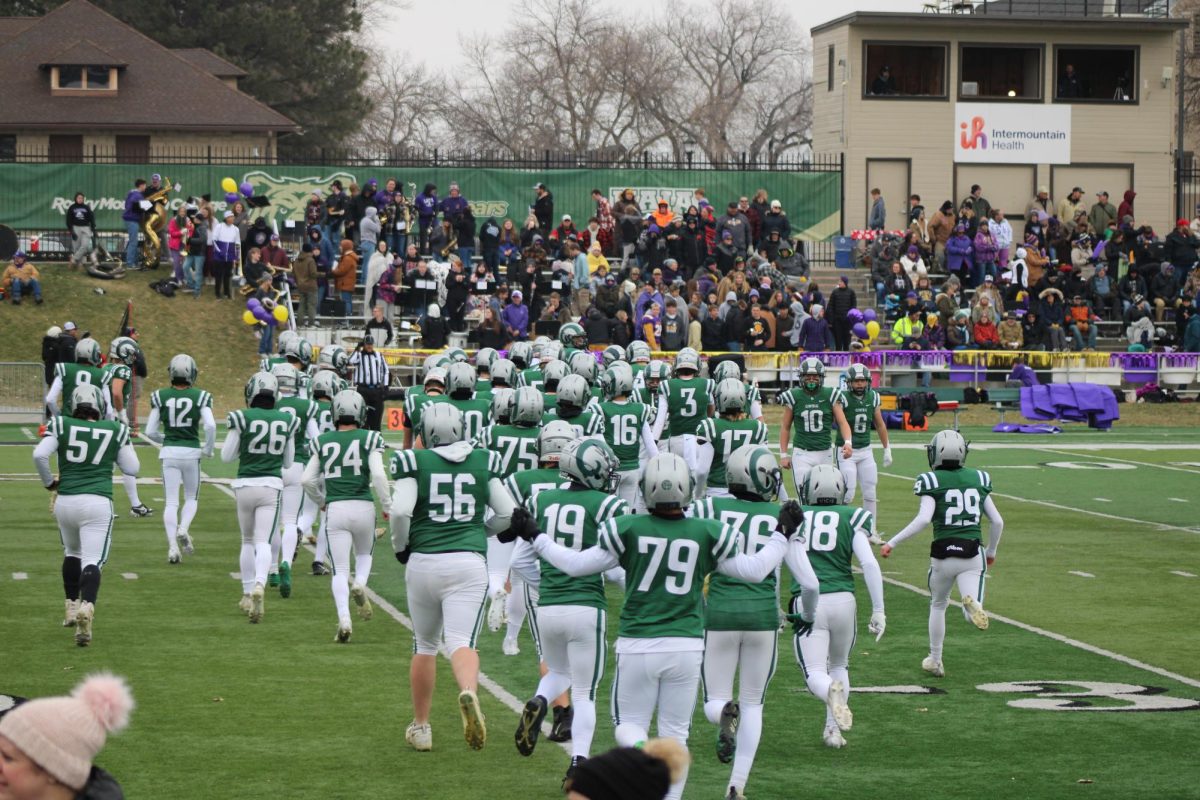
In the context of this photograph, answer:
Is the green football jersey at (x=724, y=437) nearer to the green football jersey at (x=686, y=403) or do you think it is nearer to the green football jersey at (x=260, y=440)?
the green football jersey at (x=686, y=403)

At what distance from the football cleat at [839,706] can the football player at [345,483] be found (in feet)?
12.4

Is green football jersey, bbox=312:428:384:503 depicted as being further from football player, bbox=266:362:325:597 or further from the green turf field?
football player, bbox=266:362:325:597

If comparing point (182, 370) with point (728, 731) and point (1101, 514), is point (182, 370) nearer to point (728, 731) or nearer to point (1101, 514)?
point (728, 731)

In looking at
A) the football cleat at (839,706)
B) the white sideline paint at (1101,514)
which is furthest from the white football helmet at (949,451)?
the white sideline paint at (1101,514)

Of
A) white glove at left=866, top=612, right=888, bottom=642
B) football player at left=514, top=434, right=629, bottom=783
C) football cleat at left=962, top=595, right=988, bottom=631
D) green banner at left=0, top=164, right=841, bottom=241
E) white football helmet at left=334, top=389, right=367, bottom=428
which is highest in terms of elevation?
green banner at left=0, top=164, right=841, bottom=241

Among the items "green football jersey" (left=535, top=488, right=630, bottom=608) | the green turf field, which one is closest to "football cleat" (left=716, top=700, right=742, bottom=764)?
the green turf field

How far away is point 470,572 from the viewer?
362 inches

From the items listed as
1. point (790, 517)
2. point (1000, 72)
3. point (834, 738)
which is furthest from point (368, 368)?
point (1000, 72)

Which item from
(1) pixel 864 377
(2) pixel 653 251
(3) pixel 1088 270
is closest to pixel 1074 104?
(3) pixel 1088 270

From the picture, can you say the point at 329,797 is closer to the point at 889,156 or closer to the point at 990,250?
the point at 990,250

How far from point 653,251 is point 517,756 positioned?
26.6 meters

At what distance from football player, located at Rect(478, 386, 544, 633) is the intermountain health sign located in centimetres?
3355

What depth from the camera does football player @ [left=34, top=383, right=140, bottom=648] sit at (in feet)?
39.4

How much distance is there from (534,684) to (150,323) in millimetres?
25547
